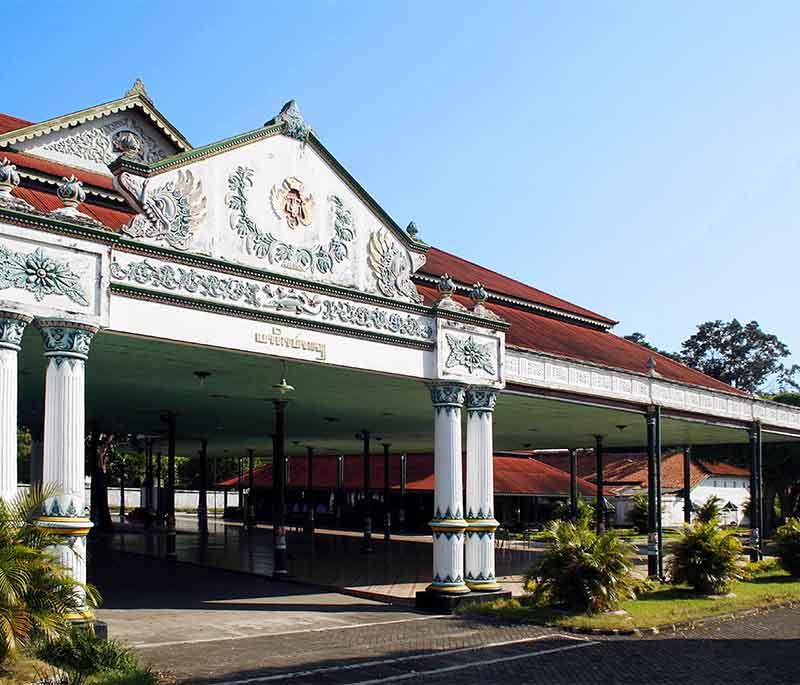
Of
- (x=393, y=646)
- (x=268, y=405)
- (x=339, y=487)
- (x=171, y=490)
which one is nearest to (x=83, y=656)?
(x=393, y=646)

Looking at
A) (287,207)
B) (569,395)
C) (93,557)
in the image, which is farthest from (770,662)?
(93,557)

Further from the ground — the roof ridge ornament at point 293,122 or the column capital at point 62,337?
the roof ridge ornament at point 293,122

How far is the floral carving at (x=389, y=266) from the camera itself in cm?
1616

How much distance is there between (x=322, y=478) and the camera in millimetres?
47406

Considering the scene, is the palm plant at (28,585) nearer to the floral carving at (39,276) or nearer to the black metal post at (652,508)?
the floral carving at (39,276)

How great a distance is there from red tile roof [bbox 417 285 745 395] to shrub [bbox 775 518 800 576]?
14.6 feet

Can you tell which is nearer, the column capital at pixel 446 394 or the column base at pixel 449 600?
the column base at pixel 449 600

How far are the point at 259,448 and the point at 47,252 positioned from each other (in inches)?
1253

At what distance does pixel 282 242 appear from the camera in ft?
48.1

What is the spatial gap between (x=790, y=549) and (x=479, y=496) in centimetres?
1095

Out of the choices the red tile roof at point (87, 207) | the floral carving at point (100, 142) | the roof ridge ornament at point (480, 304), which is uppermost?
the floral carving at point (100, 142)

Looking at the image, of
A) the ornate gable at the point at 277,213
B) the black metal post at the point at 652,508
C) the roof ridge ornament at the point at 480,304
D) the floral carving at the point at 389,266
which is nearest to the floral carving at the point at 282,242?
the ornate gable at the point at 277,213

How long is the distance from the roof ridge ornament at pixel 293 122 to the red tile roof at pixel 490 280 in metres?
5.11

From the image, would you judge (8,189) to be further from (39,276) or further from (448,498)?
(448,498)
